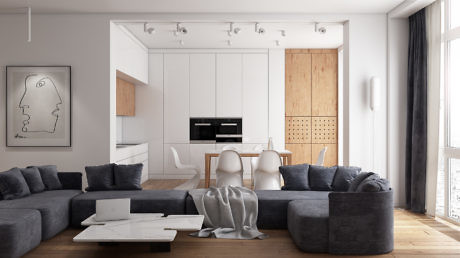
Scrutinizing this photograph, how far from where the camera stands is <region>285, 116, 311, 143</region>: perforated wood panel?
9.41m

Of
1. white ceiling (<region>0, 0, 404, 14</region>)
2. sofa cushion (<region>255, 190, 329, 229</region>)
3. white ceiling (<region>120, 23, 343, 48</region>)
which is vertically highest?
white ceiling (<region>0, 0, 404, 14</region>)

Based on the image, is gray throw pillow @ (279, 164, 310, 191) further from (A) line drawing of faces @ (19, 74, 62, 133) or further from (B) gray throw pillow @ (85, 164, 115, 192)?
(A) line drawing of faces @ (19, 74, 62, 133)

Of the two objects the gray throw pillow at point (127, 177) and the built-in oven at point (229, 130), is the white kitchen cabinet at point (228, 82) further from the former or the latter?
the gray throw pillow at point (127, 177)

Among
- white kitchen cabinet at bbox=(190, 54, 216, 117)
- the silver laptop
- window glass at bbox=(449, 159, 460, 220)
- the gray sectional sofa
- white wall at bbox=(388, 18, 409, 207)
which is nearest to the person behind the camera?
the gray sectional sofa

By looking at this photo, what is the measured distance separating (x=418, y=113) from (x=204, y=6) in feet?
11.6

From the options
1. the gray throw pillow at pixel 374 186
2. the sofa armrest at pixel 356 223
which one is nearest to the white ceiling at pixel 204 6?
the gray throw pillow at pixel 374 186

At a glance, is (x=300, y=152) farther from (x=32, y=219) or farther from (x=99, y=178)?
(x=32, y=219)

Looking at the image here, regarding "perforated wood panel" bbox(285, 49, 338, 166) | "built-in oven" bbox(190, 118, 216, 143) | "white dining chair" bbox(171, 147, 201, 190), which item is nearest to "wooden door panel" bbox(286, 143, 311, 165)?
"perforated wood panel" bbox(285, 49, 338, 166)

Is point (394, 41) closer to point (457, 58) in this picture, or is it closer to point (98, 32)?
point (457, 58)

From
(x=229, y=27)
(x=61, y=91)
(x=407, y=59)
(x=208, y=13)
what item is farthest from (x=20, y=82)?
(x=407, y=59)

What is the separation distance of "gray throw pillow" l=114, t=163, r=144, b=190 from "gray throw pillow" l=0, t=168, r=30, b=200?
45.1 inches

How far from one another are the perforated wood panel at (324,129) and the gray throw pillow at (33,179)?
238 inches

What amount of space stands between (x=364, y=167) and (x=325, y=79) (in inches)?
133

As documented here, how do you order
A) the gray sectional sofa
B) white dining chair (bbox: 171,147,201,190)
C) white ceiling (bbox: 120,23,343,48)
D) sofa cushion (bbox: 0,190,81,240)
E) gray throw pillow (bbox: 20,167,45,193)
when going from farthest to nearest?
white dining chair (bbox: 171,147,201,190), white ceiling (bbox: 120,23,343,48), gray throw pillow (bbox: 20,167,45,193), sofa cushion (bbox: 0,190,81,240), the gray sectional sofa
